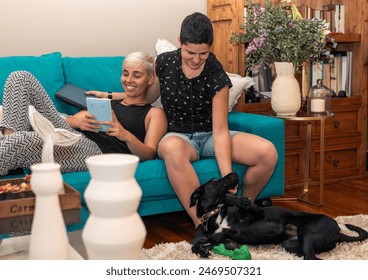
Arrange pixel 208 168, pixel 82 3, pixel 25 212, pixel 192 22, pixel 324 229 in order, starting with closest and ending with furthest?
Result: 1. pixel 25 212
2. pixel 324 229
3. pixel 192 22
4. pixel 208 168
5. pixel 82 3

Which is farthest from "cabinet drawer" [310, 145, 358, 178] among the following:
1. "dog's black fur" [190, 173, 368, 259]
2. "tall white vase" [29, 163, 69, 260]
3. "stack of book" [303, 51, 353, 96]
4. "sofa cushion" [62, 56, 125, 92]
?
"tall white vase" [29, 163, 69, 260]

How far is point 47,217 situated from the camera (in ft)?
3.40

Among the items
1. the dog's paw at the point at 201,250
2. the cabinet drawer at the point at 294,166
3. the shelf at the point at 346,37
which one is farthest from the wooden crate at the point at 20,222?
the shelf at the point at 346,37

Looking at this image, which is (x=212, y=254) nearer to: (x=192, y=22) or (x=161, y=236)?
(x=161, y=236)

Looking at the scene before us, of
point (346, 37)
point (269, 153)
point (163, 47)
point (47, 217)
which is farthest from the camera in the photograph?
point (346, 37)

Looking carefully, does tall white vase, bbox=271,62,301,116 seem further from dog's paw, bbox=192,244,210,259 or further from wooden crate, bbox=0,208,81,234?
wooden crate, bbox=0,208,81,234

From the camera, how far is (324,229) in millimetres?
2082

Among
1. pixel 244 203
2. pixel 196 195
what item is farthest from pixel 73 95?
pixel 244 203

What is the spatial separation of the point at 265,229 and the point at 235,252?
0.20 m

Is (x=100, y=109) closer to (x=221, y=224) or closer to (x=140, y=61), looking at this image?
(x=140, y=61)

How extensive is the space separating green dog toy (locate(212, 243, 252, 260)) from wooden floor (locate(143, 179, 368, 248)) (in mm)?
363

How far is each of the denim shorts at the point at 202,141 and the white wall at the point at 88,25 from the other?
3.11 feet

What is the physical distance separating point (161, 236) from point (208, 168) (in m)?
0.39

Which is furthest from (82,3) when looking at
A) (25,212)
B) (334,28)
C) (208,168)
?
(25,212)
